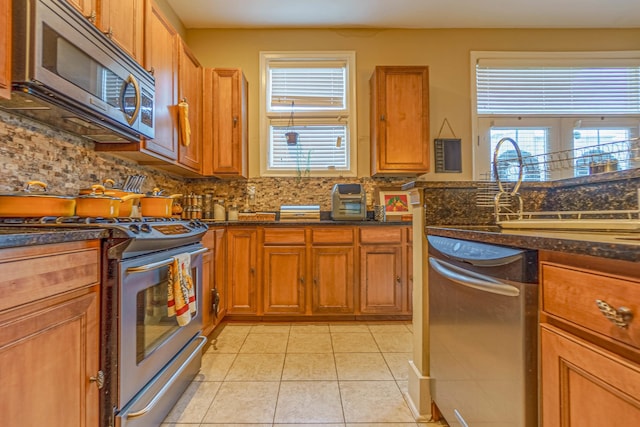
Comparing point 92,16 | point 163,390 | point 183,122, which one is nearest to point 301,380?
point 163,390

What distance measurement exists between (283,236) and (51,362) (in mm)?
1894

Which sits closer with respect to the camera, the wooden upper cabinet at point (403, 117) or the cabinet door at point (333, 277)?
the cabinet door at point (333, 277)

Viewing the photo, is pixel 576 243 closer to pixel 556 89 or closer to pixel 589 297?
pixel 589 297

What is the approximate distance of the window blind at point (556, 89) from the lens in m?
3.35

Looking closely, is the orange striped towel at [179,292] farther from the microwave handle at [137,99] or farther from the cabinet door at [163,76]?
the cabinet door at [163,76]

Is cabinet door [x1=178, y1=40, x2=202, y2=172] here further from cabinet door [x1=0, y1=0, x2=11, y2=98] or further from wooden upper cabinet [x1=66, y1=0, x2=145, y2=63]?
cabinet door [x1=0, y1=0, x2=11, y2=98]

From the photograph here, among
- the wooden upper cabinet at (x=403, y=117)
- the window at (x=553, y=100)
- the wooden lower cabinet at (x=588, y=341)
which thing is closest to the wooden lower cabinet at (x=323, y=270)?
the wooden upper cabinet at (x=403, y=117)

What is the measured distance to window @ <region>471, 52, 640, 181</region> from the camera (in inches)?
131

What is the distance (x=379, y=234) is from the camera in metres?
2.71

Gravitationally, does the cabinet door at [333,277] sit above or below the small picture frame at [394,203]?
below

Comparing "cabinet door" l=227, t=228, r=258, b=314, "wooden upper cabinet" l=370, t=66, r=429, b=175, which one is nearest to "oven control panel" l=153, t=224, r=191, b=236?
"cabinet door" l=227, t=228, r=258, b=314

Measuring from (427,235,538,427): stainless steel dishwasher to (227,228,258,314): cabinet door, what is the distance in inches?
67.6

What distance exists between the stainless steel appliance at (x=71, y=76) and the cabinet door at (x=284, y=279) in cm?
142

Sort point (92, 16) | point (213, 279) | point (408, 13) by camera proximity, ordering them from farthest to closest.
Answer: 1. point (408, 13)
2. point (213, 279)
3. point (92, 16)
